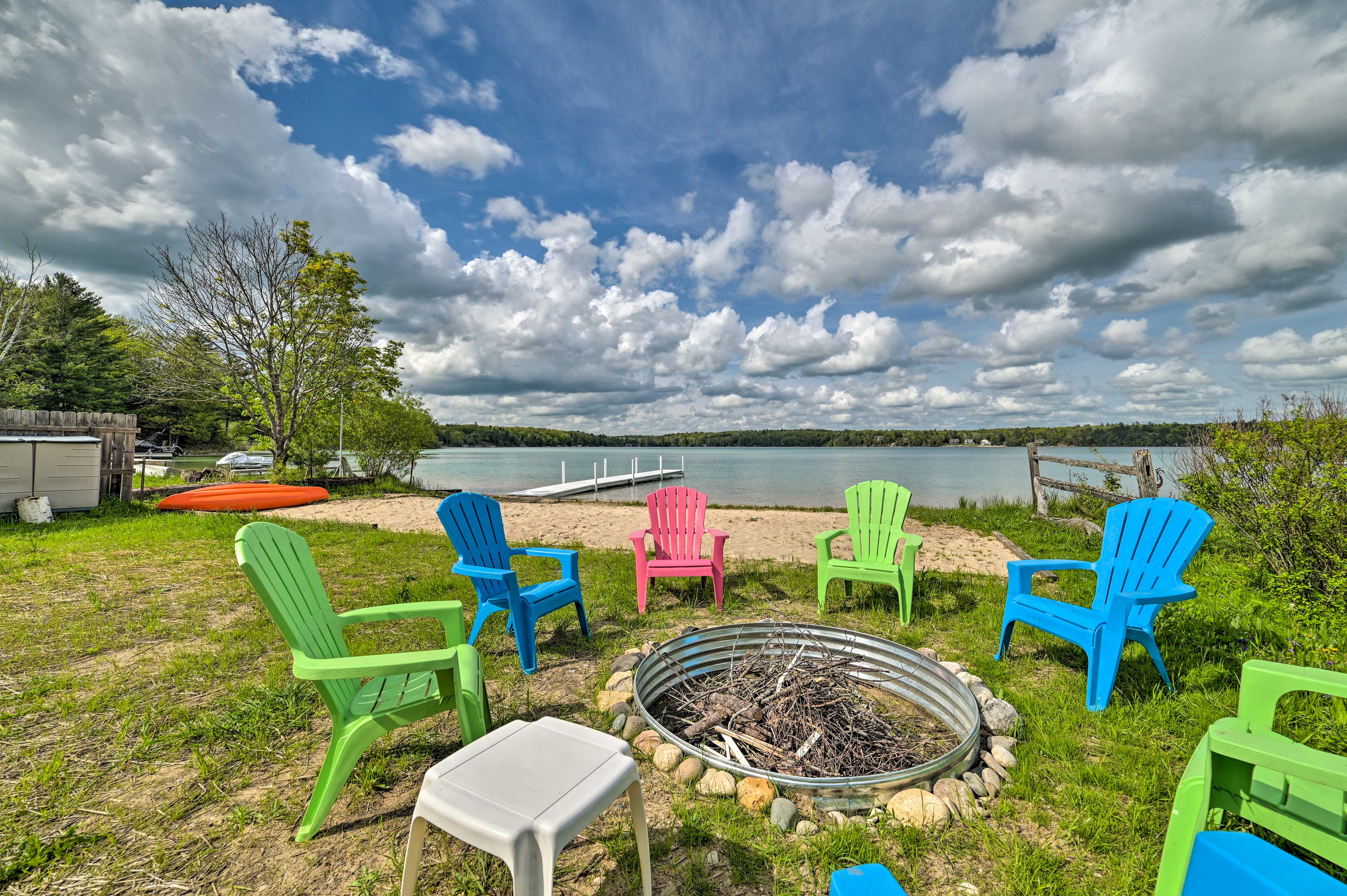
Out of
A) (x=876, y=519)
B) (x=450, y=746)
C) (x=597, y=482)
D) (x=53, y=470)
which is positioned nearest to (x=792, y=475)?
(x=597, y=482)

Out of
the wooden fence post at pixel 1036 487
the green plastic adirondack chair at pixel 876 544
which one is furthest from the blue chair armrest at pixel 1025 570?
the wooden fence post at pixel 1036 487

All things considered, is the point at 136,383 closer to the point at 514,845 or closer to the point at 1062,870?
the point at 514,845

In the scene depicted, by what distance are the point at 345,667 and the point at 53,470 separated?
31.1ft

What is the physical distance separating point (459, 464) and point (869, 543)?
33.2 meters

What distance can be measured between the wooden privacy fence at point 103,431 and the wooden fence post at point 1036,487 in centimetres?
1472

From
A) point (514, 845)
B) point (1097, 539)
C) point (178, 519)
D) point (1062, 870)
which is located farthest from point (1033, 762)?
point (178, 519)

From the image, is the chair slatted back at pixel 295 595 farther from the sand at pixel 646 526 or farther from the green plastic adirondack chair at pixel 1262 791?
the sand at pixel 646 526

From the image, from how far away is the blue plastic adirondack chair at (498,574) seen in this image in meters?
Result: 2.93

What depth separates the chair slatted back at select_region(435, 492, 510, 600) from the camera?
3.13m

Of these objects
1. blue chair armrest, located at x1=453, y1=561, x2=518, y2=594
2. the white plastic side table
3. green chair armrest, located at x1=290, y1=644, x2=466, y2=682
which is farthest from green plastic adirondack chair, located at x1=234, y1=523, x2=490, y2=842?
blue chair armrest, located at x1=453, y1=561, x2=518, y2=594

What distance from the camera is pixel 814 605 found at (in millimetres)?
4148

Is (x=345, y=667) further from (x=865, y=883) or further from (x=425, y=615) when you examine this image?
(x=865, y=883)

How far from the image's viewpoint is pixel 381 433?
13617mm

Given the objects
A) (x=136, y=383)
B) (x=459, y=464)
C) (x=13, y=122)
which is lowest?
(x=459, y=464)
